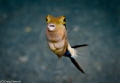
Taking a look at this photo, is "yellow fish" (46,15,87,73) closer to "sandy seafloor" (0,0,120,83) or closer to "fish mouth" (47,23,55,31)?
"fish mouth" (47,23,55,31)

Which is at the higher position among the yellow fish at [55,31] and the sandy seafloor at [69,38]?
the yellow fish at [55,31]

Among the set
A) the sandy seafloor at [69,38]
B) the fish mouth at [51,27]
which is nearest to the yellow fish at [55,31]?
the fish mouth at [51,27]

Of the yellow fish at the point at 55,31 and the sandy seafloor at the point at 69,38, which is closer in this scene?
the yellow fish at the point at 55,31

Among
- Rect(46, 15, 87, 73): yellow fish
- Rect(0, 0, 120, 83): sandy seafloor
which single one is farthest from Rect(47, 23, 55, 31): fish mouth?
Rect(0, 0, 120, 83): sandy seafloor

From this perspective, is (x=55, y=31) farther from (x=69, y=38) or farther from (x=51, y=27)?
(x=69, y=38)

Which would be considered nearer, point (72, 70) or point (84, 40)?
point (72, 70)

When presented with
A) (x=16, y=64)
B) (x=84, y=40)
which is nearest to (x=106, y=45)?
(x=84, y=40)

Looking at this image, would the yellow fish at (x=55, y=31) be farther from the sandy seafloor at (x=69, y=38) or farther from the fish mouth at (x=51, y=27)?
the sandy seafloor at (x=69, y=38)

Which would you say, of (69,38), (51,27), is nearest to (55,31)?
(51,27)

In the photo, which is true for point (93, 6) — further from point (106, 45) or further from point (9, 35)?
point (9, 35)
